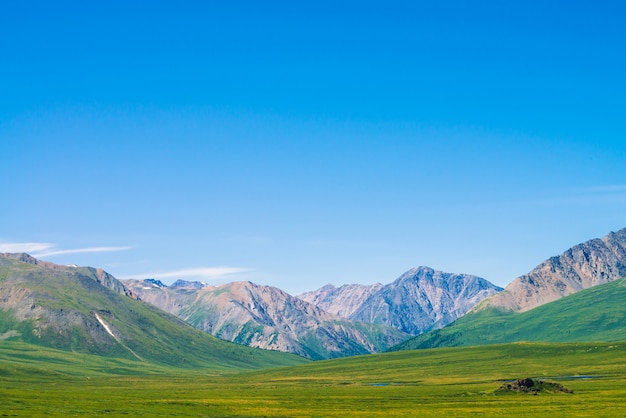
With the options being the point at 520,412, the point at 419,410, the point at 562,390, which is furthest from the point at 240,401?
the point at 562,390

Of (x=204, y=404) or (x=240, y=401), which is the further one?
(x=240, y=401)

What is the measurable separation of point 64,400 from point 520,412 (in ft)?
347

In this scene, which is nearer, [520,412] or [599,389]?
[520,412]

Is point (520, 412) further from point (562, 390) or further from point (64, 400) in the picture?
point (64, 400)

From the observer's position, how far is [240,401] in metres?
165

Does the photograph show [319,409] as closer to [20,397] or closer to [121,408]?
[121,408]

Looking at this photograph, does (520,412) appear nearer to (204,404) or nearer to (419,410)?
(419,410)

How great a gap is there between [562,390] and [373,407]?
60463mm

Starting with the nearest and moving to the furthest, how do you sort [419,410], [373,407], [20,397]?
[419,410], [373,407], [20,397]

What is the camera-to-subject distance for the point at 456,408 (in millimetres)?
141375

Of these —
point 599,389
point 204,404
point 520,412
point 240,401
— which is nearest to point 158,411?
point 204,404

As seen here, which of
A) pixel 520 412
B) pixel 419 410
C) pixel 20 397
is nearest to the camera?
pixel 520 412

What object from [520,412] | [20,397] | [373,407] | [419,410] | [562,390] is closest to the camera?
[520,412]

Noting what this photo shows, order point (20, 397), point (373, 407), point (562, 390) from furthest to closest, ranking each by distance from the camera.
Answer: point (562, 390) → point (20, 397) → point (373, 407)
